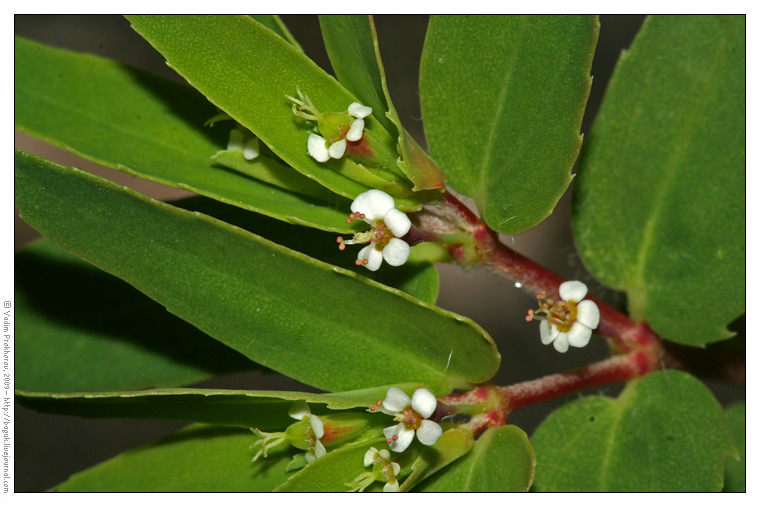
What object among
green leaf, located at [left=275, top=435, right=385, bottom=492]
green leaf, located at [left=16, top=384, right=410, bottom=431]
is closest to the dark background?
green leaf, located at [left=16, top=384, right=410, bottom=431]

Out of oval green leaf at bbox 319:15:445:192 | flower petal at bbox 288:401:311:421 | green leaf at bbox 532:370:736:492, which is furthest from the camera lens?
green leaf at bbox 532:370:736:492

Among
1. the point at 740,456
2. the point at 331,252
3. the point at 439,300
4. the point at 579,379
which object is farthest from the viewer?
the point at 439,300

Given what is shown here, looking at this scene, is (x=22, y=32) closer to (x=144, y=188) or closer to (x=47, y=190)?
(x=144, y=188)

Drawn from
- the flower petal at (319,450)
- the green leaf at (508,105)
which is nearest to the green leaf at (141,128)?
the green leaf at (508,105)

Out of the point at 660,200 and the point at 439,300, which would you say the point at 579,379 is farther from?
the point at 439,300

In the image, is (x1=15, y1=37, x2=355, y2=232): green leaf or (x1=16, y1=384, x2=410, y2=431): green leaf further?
(x1=15, y1=37, x2=355, y2=232): green leaf

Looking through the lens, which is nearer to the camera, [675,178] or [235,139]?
[235,139]

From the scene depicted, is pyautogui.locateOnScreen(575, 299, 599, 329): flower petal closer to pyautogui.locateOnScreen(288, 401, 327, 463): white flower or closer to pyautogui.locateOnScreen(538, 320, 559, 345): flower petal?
pyautogui.locateOnScreen(538, 320, 559, 345): flower petal

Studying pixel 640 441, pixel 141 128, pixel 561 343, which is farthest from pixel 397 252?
pixel 640 441
